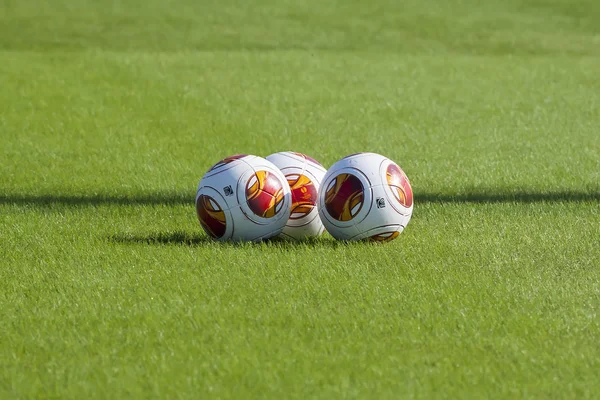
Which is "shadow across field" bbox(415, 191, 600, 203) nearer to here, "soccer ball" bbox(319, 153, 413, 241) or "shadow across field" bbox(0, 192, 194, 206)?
"soccer ball" bbox(319, 153, 413, 241)

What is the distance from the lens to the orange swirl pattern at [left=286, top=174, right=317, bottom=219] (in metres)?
7.44

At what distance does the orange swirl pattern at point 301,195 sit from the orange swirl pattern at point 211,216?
57cm


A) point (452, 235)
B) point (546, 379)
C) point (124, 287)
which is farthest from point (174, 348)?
point (452, 235)

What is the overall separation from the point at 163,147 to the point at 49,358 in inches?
274

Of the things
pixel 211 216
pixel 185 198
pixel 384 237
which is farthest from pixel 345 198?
pixel 185 198

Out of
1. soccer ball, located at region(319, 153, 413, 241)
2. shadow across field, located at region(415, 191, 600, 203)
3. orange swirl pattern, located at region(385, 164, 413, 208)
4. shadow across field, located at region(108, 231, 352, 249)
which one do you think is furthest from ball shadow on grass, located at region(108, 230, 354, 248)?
shadow across field, located at region(415, 191, 600, 203)

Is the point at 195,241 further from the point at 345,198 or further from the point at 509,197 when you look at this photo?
the point at 509,197

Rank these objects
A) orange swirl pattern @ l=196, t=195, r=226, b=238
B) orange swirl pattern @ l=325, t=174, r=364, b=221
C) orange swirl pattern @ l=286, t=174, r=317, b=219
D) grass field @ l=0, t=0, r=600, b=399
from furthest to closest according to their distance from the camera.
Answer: orange swirl pattern @ l=286, t=174, r=317, b=219 < orange swirl pattern @ l=196, t=195, r=226, b=238 < orange swirl pattern @ l=325, t=174, r=364, b=221 < grass field @ l=0, t=0, r=600, b=399

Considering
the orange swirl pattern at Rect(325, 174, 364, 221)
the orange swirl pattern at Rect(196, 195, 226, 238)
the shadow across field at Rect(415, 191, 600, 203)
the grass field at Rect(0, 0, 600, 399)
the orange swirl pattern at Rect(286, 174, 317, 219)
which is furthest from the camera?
the shadow across field at Rect(415, 191, 600, 203)

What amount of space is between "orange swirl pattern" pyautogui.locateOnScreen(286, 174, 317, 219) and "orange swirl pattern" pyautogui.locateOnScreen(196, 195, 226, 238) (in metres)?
0.57

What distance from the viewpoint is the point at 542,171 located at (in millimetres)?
10367

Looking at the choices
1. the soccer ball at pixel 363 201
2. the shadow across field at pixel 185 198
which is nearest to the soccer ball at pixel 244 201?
the soccer ball at pixel 363 201

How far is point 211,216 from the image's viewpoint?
284 inches

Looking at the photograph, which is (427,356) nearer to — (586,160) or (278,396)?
(278,396)
